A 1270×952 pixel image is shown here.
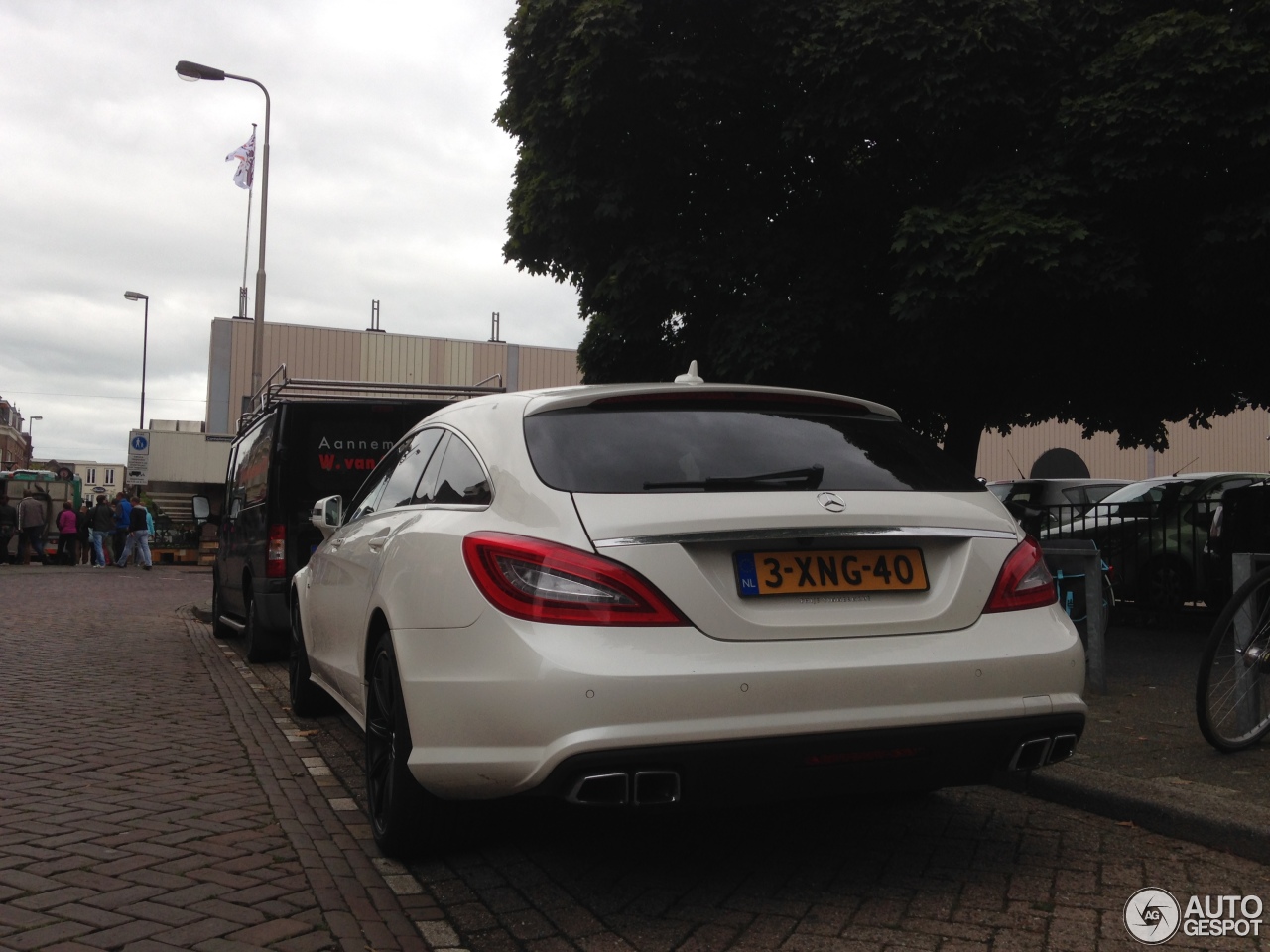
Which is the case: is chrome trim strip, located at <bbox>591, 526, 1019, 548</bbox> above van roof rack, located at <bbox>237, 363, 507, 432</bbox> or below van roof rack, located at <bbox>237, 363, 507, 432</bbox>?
below

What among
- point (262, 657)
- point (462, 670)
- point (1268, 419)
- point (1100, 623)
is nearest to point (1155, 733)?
point (1100, 623)

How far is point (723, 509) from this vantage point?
348cm

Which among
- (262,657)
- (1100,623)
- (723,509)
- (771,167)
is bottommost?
(262,657)

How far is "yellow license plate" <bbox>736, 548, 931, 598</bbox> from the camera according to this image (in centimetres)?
346

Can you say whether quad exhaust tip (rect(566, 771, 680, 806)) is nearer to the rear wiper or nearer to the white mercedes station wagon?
the white mercedes station wagon

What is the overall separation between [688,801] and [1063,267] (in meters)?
8.39

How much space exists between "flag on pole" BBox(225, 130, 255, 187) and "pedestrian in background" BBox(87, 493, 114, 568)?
809 centimetres

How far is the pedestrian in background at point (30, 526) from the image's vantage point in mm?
28547

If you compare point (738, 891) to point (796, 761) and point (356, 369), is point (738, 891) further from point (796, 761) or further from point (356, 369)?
point (356, 369)

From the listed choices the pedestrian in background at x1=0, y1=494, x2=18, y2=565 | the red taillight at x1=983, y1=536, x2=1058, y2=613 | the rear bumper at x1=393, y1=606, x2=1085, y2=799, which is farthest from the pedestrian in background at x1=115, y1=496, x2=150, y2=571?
the red taillight at x1=983, y1=536, x2=1058, y2=613

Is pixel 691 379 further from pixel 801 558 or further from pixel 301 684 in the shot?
pixel 301 684

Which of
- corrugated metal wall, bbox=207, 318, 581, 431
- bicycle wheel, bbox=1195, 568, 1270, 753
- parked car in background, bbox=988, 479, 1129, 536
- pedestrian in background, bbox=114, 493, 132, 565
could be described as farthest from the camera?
corrugated metal wall, bbox=207, 318, 581, 431

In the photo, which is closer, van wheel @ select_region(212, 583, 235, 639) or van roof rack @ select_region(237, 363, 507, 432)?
van roof rack @ select_region(237, 363, 507, 432)

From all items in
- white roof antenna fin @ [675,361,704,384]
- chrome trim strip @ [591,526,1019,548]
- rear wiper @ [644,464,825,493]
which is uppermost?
white roof antenna fin @ [675,361,704,384]
